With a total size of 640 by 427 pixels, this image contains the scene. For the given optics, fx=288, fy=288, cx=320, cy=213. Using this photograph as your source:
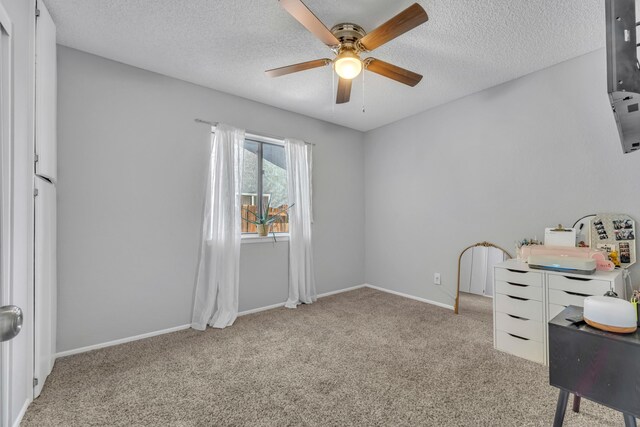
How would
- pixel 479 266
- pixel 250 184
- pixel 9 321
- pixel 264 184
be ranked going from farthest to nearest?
pixel 264 184 → pixel 250 184 → pixel 479 266 → pixel 9 321

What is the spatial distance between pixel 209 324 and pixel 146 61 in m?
2.50

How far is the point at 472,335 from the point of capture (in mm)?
2607

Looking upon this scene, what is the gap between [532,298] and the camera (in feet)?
7.27

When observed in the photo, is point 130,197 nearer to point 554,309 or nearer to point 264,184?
point 264,184

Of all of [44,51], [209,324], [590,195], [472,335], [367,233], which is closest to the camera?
[44,51]

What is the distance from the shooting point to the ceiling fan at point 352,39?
1.54 meters

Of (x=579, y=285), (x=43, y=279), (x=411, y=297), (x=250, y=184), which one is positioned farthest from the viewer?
(x=411, y=297)

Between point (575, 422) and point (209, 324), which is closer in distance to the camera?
point (575, 422)

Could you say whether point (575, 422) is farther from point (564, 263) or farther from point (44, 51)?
point (44, 51)

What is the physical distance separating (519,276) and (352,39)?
7.22 feet

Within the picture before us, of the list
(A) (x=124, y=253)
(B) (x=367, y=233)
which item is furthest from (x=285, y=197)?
(A) (x=124, y=253)

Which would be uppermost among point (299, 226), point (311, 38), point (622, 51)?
point (311, 38)

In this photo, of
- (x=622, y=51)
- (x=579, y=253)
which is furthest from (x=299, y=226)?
(x=622, y=51)

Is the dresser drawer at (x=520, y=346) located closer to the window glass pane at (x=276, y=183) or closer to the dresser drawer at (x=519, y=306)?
the dresser drawer at (x=519, y=306)
